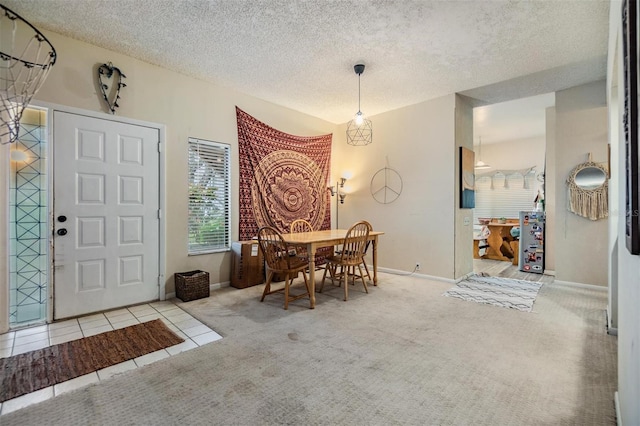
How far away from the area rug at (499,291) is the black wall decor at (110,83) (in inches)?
177

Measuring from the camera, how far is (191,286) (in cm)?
346

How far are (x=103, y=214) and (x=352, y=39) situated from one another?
313 centimetres

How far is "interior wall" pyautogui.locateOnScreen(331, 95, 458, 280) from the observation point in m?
4.41

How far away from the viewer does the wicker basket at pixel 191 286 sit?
345cm

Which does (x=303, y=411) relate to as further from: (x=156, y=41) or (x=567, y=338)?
(x=156, y=41)

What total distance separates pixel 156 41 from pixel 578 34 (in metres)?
4.12

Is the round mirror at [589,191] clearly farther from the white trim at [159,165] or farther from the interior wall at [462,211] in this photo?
the white trim at [159,165]

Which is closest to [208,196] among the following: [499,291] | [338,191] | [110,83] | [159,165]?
[159,165]

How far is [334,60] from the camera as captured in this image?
330 cm

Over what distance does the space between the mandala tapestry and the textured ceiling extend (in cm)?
74

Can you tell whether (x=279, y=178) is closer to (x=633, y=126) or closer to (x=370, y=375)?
(x=370, y=375)

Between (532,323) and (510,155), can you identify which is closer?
(532,323)

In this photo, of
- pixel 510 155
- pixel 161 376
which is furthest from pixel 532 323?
pixel 510 155

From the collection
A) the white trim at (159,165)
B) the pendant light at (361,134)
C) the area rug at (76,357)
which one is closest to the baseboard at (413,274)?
the pendant light at (361,134)
